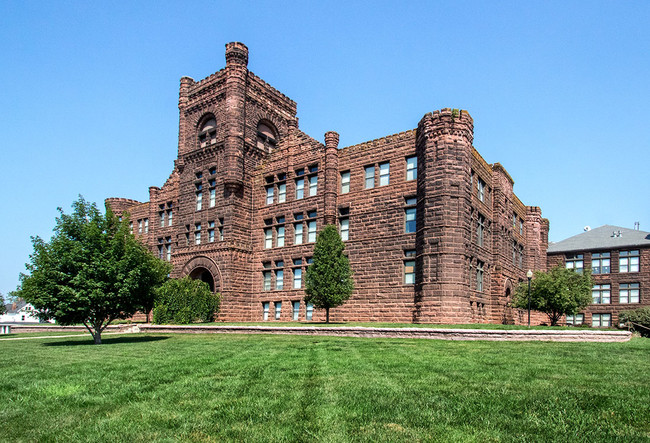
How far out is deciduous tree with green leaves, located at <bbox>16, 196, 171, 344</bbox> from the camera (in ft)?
66.5

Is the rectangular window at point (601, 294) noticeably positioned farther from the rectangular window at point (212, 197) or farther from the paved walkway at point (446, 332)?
the rectangular window at point (212, 197)

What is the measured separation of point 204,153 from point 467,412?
35.4m

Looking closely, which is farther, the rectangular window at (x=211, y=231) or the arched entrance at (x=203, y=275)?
the arched entrance at (x=203, y=275)

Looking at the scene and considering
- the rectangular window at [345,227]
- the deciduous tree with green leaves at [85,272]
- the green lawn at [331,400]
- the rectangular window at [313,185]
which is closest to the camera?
the green lawn at [331,400]

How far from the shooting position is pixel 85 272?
20469 mm

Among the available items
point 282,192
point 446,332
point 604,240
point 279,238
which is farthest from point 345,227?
point 604,240

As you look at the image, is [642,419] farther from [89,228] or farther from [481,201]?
[481,201]

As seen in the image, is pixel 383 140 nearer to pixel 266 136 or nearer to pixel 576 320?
pixel 266 136

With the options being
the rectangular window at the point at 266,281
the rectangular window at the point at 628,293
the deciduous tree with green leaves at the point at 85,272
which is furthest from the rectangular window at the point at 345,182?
the rectangular window at the point at 628,293

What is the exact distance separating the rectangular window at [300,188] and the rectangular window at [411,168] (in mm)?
8323

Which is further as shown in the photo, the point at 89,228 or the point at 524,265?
the point at 524,265

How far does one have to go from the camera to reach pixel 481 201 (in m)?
31.7

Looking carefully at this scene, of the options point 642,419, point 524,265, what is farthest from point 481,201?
point 642,419

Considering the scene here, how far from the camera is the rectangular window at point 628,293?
147 feet
